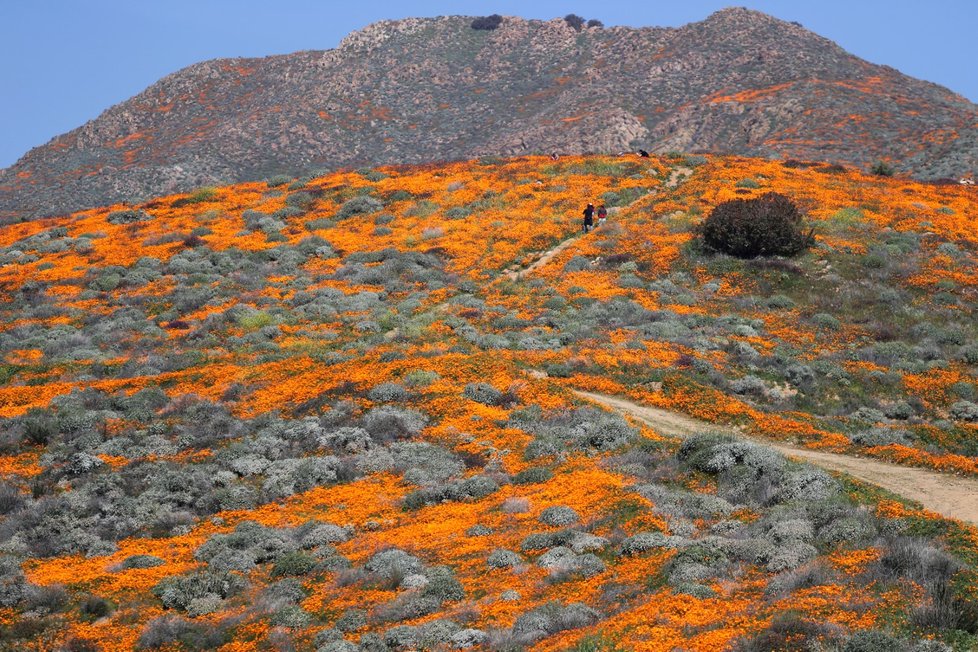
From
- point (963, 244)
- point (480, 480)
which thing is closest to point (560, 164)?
point (963, 244)

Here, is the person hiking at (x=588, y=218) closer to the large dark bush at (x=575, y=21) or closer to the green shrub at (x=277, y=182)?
the green shrub at (x=277, y=182)

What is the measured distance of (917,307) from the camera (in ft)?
108

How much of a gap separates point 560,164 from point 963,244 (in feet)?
79.4

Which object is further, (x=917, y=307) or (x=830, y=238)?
(x=830, y=238)

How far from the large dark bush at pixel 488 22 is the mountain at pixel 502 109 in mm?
1619

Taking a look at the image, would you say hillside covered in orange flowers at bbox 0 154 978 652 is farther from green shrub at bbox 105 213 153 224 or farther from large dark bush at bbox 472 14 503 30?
large dark bush at bbox 472 14 503 30

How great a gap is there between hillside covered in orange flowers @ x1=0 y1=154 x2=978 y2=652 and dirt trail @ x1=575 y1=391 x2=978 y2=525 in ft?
1.92

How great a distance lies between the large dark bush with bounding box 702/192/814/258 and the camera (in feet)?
124

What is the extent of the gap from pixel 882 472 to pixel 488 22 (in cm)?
11673

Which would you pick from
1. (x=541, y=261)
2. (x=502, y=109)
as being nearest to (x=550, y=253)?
(x=541, y=261)

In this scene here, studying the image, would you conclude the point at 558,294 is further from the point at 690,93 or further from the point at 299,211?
the point at 690,93

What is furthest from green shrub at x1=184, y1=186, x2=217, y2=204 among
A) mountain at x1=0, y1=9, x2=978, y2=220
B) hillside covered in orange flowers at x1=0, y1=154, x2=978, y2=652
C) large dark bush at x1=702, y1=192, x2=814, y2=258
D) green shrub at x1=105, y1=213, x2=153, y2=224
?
large dark bush at x1=702, y1=192, x2=814, y2=258

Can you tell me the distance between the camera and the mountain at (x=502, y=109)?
3120 inches

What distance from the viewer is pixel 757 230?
124 ft
